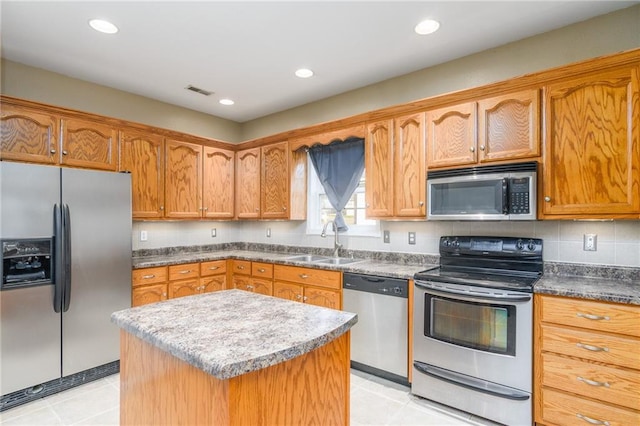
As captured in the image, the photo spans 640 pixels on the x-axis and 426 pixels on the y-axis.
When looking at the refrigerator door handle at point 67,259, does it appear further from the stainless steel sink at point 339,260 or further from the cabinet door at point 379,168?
the cabinet door at point 379,168

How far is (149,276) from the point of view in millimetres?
3332

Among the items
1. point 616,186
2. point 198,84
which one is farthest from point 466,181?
point 198,84

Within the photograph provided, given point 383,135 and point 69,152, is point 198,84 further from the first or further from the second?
point 383,135

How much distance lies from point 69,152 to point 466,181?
11.0 feet

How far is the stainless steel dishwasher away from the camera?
272 cm

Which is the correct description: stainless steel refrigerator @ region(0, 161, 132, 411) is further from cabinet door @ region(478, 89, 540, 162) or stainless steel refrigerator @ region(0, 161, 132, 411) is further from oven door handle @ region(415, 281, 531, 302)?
cabinet door @ region(478, 89, 540, 162)

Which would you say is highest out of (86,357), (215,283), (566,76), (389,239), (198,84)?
(198,84)

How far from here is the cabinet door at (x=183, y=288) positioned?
11.5ft

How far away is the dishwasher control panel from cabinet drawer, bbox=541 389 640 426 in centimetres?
107

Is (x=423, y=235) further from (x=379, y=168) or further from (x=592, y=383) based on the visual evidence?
(x=592, y=383)

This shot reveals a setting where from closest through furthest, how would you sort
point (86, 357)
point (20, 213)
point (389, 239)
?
point (20, 213) → point (86, 357) → point (389, 239)

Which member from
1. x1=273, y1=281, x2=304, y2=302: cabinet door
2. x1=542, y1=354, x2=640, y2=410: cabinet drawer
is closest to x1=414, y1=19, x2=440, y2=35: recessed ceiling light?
x1=542, y1=354, x2=640, y2=410: cabinet drawer

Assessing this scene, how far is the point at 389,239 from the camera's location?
3430 mm

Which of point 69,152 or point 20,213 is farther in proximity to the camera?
point 69,152
